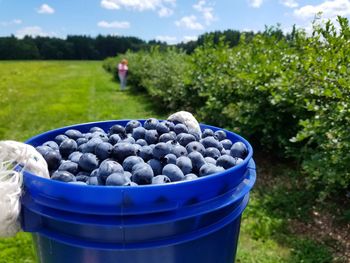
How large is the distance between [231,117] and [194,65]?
256 cm

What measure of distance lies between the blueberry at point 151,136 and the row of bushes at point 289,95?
182 cm

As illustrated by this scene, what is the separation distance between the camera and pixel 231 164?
139 cm

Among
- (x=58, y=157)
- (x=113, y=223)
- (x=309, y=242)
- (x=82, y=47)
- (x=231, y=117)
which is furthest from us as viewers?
(x=82, y=47)

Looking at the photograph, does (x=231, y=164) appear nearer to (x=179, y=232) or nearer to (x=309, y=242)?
(x=179, y=232)

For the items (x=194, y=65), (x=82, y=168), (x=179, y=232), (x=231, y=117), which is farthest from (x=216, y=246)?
(x=194, y=65)

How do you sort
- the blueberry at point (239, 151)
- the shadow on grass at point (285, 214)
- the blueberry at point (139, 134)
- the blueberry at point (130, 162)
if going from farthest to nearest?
the shadow on grass at point (285, 214), the blueberry at point (139, 134), the blueberry at point (239, 151), the blueberry at point (130, 162)

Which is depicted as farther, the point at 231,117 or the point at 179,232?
the point at 231,117

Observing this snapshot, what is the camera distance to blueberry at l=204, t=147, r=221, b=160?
1487mm

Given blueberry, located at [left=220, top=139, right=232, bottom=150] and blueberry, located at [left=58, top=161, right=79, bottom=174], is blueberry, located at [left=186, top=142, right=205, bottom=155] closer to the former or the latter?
blueberry, located at [left=220, top=139, right=232, bottom=150]

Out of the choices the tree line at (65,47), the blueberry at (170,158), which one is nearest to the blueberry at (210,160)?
the blueberry at (170,158)

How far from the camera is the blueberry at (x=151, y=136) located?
5.21ft

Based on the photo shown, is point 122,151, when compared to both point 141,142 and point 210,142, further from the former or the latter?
point 210,142

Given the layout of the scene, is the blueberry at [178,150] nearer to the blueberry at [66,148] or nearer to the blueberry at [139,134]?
the blueberry at [139,134]

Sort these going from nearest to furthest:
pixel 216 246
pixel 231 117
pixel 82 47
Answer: pixel 216 246
pixel 231 117
pixel 82 47
